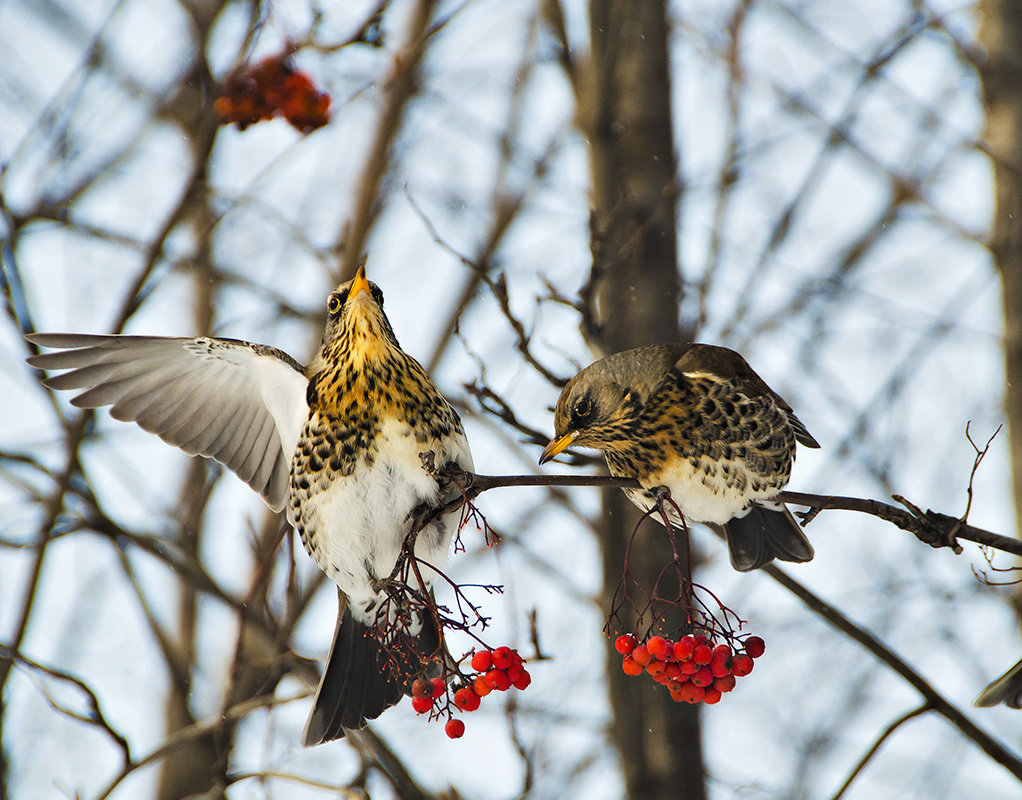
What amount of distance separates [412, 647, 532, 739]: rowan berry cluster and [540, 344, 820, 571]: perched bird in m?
0.62

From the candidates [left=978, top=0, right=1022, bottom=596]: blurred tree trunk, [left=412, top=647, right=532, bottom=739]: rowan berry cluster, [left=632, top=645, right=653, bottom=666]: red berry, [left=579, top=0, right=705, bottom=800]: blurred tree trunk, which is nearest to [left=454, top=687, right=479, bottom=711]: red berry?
[left=412, top=647, right=532, bottom=739]: rowan berry cluster

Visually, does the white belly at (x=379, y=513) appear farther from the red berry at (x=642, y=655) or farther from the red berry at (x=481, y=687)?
the red berry at (x=642, y=655)

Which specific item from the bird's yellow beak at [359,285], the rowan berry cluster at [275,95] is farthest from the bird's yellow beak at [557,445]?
the rowan berry cluster at [275,95]

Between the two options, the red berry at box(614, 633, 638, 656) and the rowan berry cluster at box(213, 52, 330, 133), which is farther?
the rowan berry cluster at box(213, 52, 330, 133)

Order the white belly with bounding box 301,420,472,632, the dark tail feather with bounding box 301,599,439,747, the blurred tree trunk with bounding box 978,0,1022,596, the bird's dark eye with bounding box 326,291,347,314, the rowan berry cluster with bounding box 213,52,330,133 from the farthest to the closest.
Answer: the blurred tree trunk with bounding box 978,0,1022,596, the rowan berry cluster with bounding box 213,52,330,133, the bird's dark eye with bounding box 326,291,347,314, the dark tail feather with bounding box 301,599,439,747, the white belly with bounding box 301,420,472,632

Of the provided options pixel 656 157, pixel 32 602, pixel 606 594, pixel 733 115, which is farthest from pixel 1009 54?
pixel 32 602

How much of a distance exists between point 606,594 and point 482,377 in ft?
3.86

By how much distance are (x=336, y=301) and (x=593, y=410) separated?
3.20 ft

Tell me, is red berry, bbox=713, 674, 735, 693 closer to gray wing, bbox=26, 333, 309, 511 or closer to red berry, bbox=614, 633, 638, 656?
red berry, bbox=614, 633, 638, 656

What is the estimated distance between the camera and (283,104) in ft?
12.9

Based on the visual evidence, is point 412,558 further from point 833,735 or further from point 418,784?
point 833,735

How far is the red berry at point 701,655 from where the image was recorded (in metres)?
2.27

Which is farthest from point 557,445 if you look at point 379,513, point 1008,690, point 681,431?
point 1008,690

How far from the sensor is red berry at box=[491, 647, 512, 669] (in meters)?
2.34
